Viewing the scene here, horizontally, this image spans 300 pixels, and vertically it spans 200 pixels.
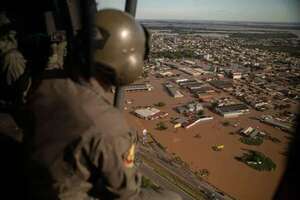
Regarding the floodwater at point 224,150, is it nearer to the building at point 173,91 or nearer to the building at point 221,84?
the building at point 173,91

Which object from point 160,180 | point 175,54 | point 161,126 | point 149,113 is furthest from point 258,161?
point 175,54

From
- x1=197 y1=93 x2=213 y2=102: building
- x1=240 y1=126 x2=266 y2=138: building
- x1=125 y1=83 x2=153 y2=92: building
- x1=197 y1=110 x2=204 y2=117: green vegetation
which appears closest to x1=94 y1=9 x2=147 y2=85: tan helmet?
x1=240 y1=126 x2=266 y2=138: building

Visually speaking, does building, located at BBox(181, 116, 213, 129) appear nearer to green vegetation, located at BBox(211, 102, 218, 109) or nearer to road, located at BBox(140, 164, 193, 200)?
green vegetation, located at BBox(211, 102, 218, 109)

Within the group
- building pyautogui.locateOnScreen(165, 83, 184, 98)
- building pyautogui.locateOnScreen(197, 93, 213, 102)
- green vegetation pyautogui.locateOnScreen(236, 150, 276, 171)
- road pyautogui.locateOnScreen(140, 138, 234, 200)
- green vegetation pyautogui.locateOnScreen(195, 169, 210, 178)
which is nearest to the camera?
road pyautogui.locateOnScreen(140, 138, 234, 200)

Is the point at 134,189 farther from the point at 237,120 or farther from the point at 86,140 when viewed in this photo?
the point at 237,120

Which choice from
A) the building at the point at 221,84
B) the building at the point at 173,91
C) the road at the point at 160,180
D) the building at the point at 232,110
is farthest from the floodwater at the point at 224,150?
the building at the point at 221,84

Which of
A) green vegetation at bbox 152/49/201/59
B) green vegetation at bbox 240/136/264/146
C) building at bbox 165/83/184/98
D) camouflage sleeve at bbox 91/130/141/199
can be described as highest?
camouflage sleeve at bbox 91/130/141/199
